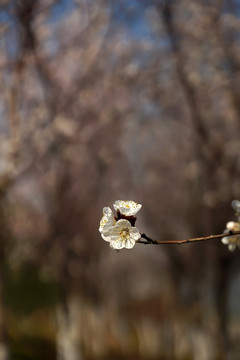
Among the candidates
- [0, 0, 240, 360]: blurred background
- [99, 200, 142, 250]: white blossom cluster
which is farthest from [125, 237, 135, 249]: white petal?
[0, 0, 240, 360]: blurred background

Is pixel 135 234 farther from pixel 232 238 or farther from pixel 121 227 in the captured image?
pixel 232 238

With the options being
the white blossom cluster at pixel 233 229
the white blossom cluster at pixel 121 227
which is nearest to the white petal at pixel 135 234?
the white blossom cluster at pixel 121 227

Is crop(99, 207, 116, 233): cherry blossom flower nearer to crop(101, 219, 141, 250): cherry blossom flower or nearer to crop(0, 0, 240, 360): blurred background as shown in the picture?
crop(101, 219, 141, 250): cherry blossom flower

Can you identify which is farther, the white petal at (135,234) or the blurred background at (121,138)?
the blurred background at (121,138)

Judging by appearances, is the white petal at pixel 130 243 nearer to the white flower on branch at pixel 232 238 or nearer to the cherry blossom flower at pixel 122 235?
the cherry blossom flower at pixel 122 235

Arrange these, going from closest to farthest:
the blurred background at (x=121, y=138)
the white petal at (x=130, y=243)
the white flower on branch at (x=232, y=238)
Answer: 1. the white petal at (x=130, y=243)
2. the white flower on branch at (x=232, y=238)
3. the blurred background at (x=121, y=138)

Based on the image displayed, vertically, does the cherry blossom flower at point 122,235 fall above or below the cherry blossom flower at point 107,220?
below

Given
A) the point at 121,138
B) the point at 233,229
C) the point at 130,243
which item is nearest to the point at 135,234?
the point at 130,243

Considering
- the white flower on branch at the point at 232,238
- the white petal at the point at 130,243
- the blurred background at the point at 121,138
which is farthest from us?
the blurred background at the point at 121,138
